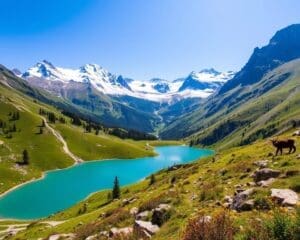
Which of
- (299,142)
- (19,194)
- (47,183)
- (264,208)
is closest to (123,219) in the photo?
(264,208)

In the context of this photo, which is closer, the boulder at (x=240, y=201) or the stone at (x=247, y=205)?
the stone at (x=247, y=205)

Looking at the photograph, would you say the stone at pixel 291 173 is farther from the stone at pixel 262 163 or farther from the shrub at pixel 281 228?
the shrub at pixel 281 228

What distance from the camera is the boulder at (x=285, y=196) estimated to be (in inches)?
742

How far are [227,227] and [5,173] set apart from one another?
182 metres

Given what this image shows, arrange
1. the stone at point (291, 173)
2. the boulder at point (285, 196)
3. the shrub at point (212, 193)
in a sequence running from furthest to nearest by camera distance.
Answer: the shrub at point (212, 193)
the stone at point (291, 173)
the boulder at point (285, 196)

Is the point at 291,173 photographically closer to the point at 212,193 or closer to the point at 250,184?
the point at 250,184

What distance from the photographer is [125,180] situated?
181750 millimetres

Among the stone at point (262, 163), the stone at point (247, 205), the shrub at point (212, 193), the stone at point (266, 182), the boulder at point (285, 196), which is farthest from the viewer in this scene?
the stone at point (262, 163)

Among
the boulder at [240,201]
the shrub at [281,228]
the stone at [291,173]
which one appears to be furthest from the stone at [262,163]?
the shrub at [281,228]

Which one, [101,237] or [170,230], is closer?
[170,230]

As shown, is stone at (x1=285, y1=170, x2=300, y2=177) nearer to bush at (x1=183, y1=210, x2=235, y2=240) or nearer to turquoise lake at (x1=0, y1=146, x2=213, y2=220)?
bush at (x1=183, y1=210, x2=235, y2=240)

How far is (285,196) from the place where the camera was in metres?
19.8

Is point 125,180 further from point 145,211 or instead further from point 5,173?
point 145,211

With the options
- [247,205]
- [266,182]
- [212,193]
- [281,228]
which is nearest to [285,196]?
[247,205]
